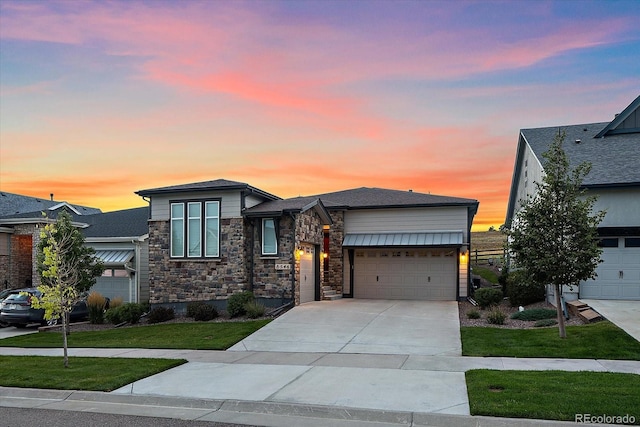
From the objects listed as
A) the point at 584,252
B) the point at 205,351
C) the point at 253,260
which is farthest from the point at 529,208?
the point at 253,260

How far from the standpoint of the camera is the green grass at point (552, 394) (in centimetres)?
640

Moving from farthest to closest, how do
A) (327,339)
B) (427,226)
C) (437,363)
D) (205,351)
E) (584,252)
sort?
1. (427,226)
2. (327,339)
3. (205,351)
4. (584,252)
5. (437,363)

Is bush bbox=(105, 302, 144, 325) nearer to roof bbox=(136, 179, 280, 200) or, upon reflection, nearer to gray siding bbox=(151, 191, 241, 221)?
gray siding bbox=(151, 191, 241, 221)

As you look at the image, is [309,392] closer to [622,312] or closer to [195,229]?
Result: [622,312]

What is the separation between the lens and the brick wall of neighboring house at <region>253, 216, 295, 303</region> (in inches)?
722

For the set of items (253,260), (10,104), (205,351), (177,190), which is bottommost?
(205,351)

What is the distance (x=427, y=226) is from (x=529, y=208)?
33.0ft

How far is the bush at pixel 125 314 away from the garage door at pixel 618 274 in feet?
51.2

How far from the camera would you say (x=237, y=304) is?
17125mm

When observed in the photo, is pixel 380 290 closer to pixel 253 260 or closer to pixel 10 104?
pixel 253 260

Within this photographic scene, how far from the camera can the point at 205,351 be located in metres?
12.4

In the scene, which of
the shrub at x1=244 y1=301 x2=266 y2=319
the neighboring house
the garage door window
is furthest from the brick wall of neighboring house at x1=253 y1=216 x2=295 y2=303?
the garage door window

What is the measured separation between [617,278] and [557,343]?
264 inches

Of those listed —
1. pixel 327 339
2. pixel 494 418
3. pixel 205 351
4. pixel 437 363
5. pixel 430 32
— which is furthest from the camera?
pixel 430 32
